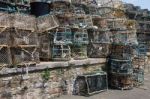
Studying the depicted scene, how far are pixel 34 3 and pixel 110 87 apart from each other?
15.8 feet

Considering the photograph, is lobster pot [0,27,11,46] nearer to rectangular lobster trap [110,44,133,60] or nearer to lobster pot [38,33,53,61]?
lobster pot [38,33,53,61]

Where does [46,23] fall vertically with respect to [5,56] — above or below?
above

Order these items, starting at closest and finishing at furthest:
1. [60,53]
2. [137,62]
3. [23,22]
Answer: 1. [23,22]
2. [60,53]
3. [137,62]

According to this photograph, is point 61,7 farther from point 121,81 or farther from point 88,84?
point 121,81

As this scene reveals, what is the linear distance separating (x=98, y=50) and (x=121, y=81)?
6.31ft

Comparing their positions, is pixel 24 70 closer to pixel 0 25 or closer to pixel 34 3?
pixel 0 25

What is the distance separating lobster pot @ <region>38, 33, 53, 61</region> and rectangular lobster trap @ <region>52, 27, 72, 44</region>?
244mm

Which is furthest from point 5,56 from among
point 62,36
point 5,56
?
point 62,36

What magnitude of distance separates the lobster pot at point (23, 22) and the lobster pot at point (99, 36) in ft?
13.0

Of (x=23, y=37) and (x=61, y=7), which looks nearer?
(x=23, y=37)

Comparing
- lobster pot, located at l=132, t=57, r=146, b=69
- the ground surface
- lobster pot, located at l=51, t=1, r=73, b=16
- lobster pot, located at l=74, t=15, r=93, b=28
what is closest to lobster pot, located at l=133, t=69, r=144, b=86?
lobster pot, located at l=132, t=57, r=146, b=69

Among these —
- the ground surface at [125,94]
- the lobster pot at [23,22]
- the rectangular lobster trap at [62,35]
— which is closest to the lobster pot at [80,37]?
the rectangular lobster trap at [62,35]

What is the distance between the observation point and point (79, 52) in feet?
42.8

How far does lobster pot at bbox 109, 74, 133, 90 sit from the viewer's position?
13.1 m
